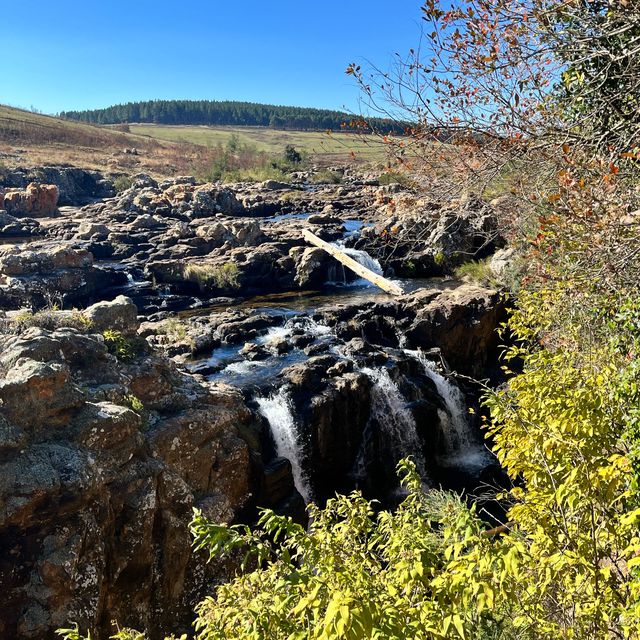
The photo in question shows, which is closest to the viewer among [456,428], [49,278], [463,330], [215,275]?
[456,428]

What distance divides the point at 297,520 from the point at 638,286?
780 cm

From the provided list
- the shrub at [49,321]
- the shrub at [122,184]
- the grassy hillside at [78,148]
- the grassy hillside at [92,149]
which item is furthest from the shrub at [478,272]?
the grassy hillside at [78,148]

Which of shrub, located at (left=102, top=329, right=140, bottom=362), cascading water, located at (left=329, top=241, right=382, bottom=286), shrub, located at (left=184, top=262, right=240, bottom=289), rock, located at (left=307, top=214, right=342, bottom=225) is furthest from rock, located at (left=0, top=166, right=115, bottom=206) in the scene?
shrub, located at (left=102, top=329, right=140, bottom=362)

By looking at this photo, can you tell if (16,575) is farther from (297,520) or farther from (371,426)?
(371,426)

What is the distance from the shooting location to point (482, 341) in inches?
656

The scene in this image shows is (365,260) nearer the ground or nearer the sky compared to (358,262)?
nearer the sky

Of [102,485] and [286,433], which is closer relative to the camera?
[102,485]

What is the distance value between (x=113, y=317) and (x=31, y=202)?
3672cm

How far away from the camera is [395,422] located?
13438 millimetres

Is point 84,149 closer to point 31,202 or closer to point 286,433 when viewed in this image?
point 31,202

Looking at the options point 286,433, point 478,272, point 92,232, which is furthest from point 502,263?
point 92,232

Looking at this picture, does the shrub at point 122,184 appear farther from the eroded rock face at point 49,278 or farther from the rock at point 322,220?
the eroded rock face at point 49,278

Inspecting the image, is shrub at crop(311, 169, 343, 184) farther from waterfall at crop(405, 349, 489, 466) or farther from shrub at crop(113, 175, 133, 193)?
waterfall at crop(405, 349, 489, 466)

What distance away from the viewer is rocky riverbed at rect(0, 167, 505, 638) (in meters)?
6.48
